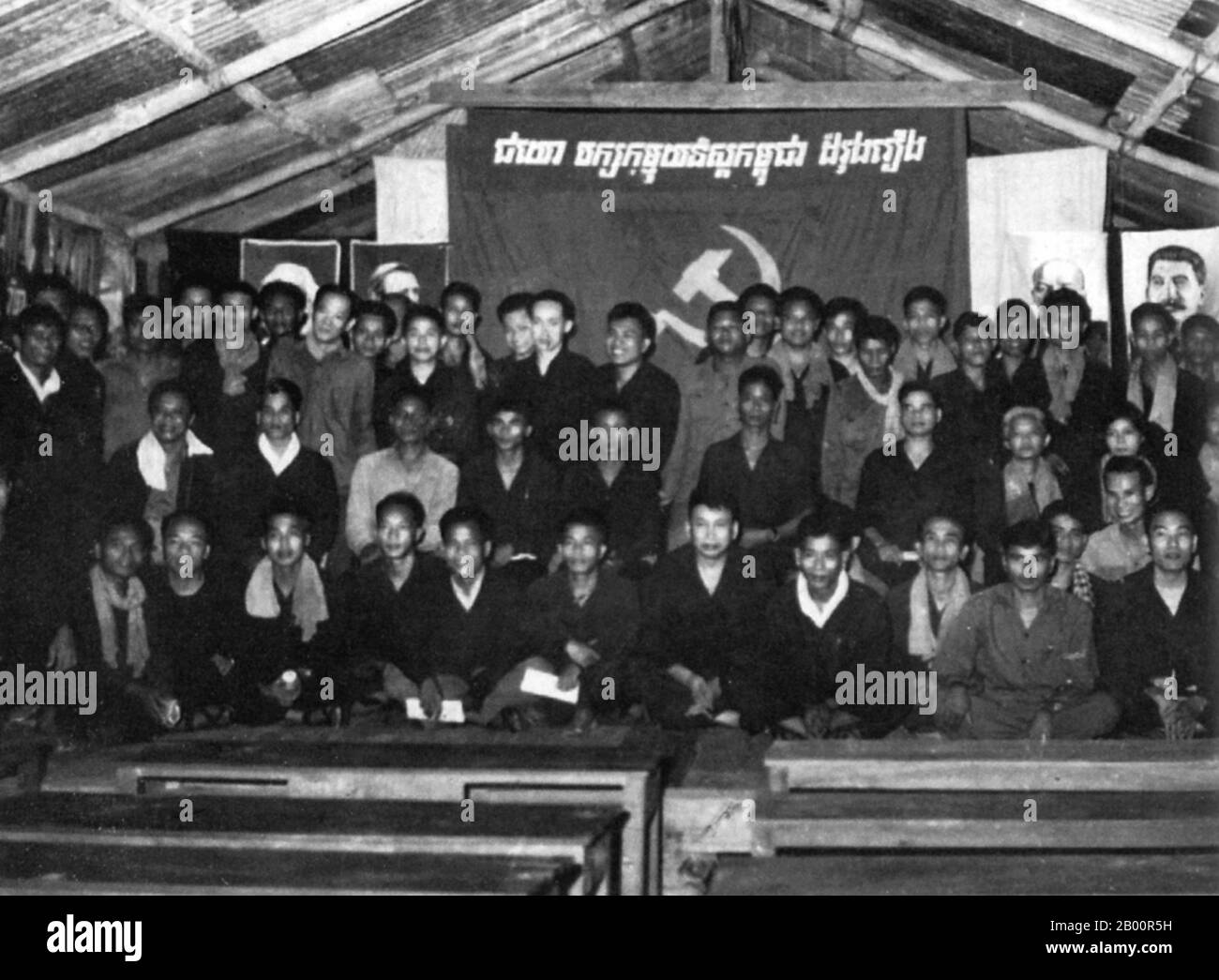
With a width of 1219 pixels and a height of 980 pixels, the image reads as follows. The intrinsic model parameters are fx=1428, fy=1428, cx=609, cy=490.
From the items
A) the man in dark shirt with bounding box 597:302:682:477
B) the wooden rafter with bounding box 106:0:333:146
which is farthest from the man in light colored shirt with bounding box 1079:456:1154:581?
the wooden rafter with bounding box 106:0:333:146

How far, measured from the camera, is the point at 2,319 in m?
6.89

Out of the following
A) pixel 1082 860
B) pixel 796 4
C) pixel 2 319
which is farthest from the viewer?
pixel 796 4

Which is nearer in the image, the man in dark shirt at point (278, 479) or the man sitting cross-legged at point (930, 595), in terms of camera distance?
the man sitting cross-legged at point (930, 595)

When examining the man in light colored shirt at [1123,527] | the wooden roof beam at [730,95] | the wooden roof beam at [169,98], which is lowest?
the man in light colored shirt at [1123,527]

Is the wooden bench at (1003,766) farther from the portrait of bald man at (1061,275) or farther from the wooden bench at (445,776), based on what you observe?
the portrait of bald man at (1061,275)

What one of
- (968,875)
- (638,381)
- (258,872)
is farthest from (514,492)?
(968,875)

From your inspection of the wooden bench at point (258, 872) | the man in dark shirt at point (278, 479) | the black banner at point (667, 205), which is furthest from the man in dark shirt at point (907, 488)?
the wooden bench at point (258, 872)

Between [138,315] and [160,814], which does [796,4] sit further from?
[160,814]

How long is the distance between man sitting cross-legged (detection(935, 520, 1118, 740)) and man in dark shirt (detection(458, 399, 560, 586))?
1688 millimetres

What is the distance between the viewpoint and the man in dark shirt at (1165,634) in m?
5.14

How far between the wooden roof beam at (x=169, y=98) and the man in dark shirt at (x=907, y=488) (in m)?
2.88

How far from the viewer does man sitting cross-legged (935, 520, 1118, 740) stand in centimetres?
520
